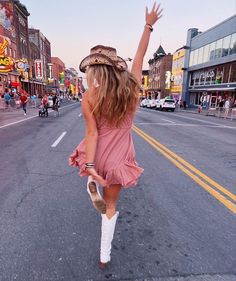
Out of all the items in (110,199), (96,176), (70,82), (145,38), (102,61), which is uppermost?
(70,82)

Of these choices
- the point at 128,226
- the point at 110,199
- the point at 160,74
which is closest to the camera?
the point at 110,199

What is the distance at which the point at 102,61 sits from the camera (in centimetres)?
185

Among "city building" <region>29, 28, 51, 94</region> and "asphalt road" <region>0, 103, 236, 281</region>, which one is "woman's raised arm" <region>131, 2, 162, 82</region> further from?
"city building" <region>29, 28, 51, 94</region>

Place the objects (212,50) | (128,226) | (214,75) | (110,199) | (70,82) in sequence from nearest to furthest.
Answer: (110,199), (128,226), (214,75), (212,50), (70,82)

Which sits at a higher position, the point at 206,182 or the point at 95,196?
the point at 95,196

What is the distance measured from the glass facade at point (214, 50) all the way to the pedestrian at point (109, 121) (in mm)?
35503

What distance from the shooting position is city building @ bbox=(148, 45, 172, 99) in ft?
205

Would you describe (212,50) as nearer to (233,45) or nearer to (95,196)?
(233,45)

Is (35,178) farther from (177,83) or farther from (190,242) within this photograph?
(177,83)

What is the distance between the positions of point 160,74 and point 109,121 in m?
67.9

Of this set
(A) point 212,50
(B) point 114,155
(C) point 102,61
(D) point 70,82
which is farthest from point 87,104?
(D) point 70,82

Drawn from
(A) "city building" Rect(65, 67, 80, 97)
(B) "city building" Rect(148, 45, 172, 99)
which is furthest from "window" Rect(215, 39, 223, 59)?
(A) "city building" Rect(65, 67, 80, 97)

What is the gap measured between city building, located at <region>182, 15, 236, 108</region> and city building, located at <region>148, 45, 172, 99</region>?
12.5 m

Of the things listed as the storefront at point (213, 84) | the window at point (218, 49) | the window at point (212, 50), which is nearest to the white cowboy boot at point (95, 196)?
the storefront at point (213, 84)
